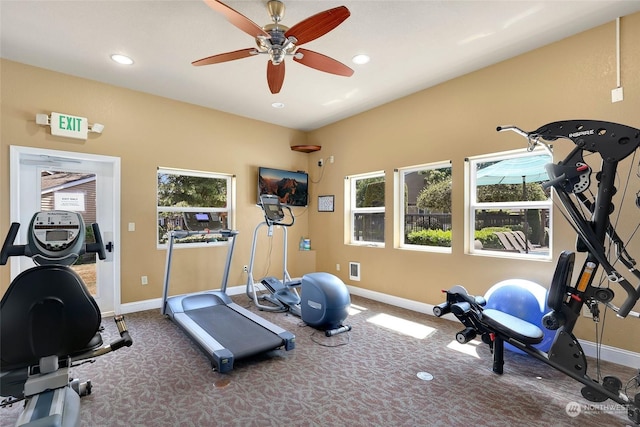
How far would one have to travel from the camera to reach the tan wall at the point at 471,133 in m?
2.76

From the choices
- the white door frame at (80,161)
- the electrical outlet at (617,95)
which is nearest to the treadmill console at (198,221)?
the white door frame at (80,161)

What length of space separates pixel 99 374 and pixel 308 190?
435 centimetres

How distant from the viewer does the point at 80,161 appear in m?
3.90

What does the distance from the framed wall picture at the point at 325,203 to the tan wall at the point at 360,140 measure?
0.14 meters

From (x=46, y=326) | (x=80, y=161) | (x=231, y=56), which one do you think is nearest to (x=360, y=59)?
(x=231, y=56)

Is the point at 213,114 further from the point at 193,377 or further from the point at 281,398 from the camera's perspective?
the point at 281,398

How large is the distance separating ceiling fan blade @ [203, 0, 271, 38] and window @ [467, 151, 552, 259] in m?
2.92

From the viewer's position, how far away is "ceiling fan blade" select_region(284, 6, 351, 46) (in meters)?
1.91

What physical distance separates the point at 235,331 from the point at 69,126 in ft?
10.7

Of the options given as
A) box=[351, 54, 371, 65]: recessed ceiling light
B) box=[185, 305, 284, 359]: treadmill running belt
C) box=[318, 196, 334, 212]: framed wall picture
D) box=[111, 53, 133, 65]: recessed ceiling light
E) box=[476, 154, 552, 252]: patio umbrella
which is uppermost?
box=[351, 54, 371, 65]: recessed ceiling light

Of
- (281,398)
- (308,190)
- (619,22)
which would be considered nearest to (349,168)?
(308,190)

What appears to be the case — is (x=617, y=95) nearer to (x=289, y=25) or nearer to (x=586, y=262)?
(x=586, y=262)

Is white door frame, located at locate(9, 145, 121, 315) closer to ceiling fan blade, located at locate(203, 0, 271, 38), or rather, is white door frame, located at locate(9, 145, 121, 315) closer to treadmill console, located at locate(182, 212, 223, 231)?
treadmill console, located at locate(182, 212, 223, 231)

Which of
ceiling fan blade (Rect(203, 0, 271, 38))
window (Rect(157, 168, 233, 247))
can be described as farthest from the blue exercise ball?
window (Rect(157, 168, 233, 247))
